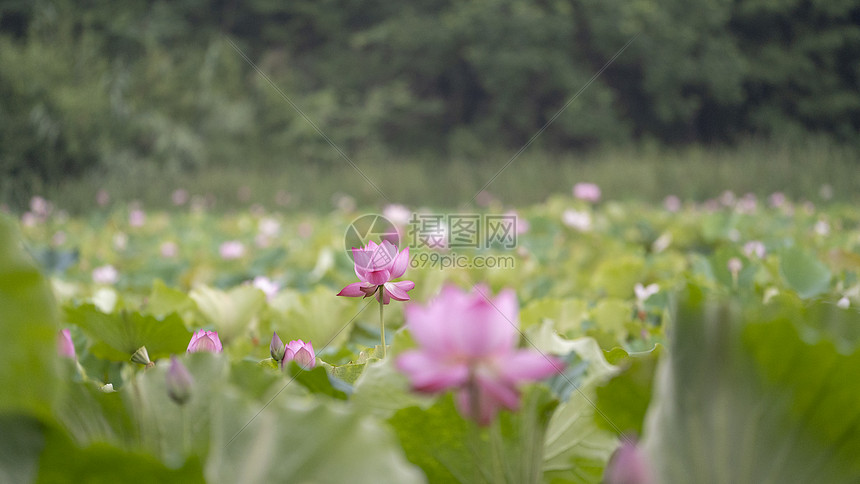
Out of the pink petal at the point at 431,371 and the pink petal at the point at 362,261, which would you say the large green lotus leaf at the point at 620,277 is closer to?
the pink petal at the point at 362,261

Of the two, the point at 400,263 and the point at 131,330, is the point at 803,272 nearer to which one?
the point at 400,263

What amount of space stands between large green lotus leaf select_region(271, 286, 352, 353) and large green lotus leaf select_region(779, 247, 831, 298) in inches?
29.9

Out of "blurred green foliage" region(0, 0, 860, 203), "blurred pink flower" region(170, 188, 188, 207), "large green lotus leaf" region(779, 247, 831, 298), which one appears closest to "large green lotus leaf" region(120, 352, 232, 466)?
"large green lotus leaf" region(779, 247, 831, 298)

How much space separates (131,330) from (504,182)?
30.8ft

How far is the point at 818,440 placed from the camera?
0.99 ft

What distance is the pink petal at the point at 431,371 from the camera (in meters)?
0.27

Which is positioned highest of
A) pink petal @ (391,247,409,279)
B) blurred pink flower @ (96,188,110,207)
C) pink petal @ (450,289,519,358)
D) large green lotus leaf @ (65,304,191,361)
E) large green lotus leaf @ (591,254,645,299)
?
blurred pink flower @ (96,188,110,207)

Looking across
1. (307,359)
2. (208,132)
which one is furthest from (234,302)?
(208,132)

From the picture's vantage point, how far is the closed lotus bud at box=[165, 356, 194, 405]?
34 cm

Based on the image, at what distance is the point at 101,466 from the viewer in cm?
28

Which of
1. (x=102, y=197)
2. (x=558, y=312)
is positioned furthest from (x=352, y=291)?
Result: (x=102, y=197)

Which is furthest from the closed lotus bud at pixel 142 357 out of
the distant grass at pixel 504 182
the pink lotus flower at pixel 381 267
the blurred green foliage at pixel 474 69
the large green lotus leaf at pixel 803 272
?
the blurred green foliage at pixel 474 69

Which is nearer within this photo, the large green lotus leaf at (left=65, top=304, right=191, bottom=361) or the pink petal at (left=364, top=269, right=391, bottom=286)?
the pink petal at (left=364, top=269, right=391, bottom=286)

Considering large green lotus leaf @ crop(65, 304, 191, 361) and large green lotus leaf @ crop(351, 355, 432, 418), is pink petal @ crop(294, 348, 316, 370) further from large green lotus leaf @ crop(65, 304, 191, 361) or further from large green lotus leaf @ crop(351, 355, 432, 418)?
large green lotus leaf @ crop(65, 304, 191, 361)
